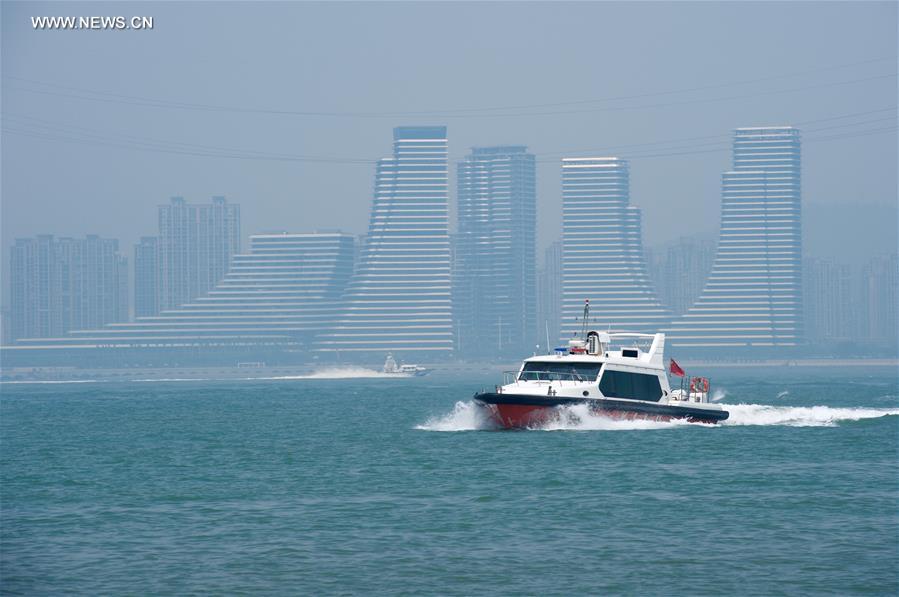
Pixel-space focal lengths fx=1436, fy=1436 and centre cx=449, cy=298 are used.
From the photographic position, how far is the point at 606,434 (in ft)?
207

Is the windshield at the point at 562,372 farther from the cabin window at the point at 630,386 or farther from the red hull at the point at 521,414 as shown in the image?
the red hull at the point at 521,414

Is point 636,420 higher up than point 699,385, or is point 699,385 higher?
point 699,385

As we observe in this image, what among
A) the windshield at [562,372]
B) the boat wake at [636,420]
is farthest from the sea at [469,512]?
the windshield at [562,372]

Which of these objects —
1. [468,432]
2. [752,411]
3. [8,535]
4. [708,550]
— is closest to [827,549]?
A: [708,550]

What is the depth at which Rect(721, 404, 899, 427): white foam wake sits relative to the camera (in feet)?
247

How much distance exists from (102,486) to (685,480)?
64.9 ft

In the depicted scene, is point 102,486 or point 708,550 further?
point 102,486

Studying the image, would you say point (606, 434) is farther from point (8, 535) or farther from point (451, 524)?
point (8, 535)

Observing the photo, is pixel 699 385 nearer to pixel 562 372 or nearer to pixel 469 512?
pixel 562 372

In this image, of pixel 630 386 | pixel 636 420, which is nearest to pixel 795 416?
pixel 636 420

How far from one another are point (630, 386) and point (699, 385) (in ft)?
29.2

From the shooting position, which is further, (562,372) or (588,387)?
(562,372)

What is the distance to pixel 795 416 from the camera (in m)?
78.8

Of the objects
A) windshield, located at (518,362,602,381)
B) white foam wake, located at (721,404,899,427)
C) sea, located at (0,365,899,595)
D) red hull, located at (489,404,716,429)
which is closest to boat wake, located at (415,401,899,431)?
white foam wake, located at (721,404,899,427)
